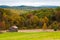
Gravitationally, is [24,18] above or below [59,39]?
below

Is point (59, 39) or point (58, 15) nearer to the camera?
point (59, 39)

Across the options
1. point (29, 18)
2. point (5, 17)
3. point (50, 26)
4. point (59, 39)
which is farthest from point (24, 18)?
point (59, 39)

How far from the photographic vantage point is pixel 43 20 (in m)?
66.4

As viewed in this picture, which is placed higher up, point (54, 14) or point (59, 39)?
point (59, 39)

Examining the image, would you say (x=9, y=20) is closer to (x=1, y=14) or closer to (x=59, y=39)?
(x=1, y=14)

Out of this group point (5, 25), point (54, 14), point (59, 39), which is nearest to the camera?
point (59, 39)

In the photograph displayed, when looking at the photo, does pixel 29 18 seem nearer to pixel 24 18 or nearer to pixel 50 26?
pixel 24 18

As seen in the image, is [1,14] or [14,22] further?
[1,14]

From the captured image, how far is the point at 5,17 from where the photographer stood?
6719 cm

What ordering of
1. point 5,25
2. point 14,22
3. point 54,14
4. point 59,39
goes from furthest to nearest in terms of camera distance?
point 54,14, point 14,22, point 5,25, point 59,39

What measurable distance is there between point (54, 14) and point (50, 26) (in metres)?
10.1

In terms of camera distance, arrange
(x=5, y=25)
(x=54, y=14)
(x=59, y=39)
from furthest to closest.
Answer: (x=54, y=14), (x=5, y=25), (x=59, y=39)

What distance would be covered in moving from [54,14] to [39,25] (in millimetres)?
8806

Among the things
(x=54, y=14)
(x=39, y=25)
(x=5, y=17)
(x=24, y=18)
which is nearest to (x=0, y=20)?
(x=5, y=17)
